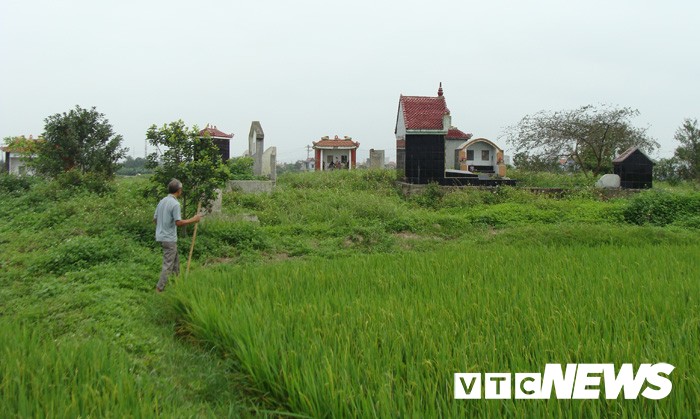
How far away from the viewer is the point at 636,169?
14.8 m

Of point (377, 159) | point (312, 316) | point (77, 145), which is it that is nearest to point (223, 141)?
point (77, 145)

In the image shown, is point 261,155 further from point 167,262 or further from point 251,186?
point 167,262

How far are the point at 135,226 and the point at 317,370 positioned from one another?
22.1 ft

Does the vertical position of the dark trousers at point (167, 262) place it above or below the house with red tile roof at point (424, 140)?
below

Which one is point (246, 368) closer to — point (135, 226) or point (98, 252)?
point (98, 252)

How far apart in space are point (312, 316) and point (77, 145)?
35.7 feet

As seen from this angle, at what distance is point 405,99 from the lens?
1712cm

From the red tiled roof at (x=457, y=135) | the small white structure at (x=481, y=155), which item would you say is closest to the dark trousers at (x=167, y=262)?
the small white structure at (x=481, y=155)

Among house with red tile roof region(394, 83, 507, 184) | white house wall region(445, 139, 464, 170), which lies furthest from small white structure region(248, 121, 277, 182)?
white house wall region(445, 139, 464, 170)

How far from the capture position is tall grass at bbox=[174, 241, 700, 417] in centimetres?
247

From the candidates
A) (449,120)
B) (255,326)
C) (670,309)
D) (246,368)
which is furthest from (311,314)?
(449,120)

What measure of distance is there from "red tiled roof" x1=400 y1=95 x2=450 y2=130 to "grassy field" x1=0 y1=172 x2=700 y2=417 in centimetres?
700

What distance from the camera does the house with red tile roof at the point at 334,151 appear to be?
93.5 ft

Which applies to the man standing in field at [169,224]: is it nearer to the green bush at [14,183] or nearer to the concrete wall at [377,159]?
the green bush at [14,183]
